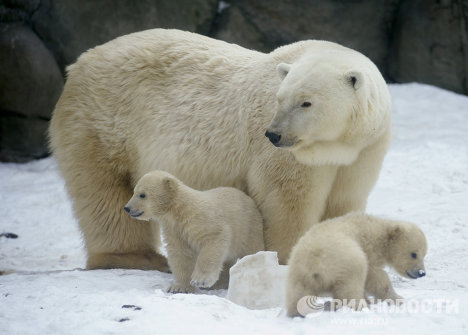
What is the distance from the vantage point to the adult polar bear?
404 cm

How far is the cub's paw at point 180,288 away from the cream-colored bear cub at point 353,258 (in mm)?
1097

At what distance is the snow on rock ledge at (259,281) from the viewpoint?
3867mm

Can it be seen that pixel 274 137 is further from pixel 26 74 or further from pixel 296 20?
pixel 296 20

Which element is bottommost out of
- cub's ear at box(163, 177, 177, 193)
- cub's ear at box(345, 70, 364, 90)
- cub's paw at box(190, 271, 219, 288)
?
cub's paw at box(190, 271, 219, 288)

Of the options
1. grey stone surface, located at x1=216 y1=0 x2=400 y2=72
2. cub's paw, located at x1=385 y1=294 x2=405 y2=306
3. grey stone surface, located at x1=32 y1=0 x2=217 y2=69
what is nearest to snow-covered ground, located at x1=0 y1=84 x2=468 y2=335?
cub's paw, located at x1=385 y1=294 x2=405 y2=306

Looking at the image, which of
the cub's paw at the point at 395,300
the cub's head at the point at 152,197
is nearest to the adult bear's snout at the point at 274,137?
the cub's head at the point at 152,197

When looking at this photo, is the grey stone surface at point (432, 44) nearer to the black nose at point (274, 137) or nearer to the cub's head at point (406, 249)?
the black nose at point (274, 137)

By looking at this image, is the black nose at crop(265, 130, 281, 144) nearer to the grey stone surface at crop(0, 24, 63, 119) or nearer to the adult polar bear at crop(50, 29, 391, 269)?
the adult polar bear at crop(50, 29, 391, 269)

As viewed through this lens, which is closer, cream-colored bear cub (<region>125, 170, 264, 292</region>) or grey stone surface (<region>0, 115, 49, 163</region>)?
cream-colored bear cub (<region>125, 170, 264, 292</region>)

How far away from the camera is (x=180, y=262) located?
4191 millimetres

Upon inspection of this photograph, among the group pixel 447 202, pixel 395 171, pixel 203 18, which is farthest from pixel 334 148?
pixel 203 18

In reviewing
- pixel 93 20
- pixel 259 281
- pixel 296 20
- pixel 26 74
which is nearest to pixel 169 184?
pixel 259 281

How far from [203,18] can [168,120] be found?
4.56 meters

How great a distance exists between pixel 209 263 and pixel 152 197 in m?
0.50
